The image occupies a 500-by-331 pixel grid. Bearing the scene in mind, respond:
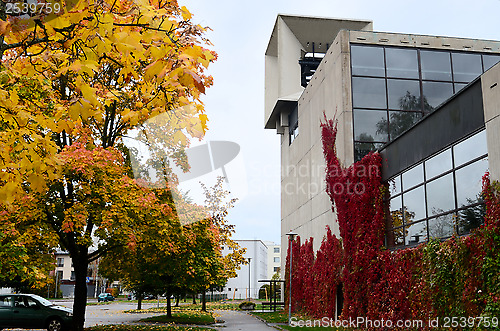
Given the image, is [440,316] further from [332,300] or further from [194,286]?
[194,286]

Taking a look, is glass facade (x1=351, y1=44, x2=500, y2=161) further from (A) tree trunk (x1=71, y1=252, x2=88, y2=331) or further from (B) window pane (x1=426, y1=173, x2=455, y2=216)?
(A) tree trunk (x1=71, y1=252, x2=88, y2=331)

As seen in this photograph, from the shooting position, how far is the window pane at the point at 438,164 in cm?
1446

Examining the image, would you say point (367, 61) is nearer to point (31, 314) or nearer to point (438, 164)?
point (438, 164)

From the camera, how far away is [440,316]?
13109 mm

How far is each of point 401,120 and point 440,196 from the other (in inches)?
341

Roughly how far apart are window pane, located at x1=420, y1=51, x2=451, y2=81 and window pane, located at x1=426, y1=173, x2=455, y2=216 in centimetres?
987

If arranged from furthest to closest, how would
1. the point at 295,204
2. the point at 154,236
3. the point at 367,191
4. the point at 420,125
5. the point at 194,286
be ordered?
the point at 295,204 → the point at 194,286 → the point at 367,191 → the point at 420,125 → the point at 154,236

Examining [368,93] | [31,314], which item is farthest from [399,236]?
[31,314]

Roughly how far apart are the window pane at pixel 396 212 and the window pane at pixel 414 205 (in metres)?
0.42

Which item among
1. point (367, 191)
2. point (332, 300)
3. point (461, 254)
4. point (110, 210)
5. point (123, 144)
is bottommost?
point (332, 300)

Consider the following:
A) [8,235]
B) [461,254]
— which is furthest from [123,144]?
[461,254]

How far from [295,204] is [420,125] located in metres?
17.4

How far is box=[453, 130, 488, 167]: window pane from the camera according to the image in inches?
498

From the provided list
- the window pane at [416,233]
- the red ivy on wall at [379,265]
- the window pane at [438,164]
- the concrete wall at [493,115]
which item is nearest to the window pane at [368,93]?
the red ivy on wall at [379,265]
